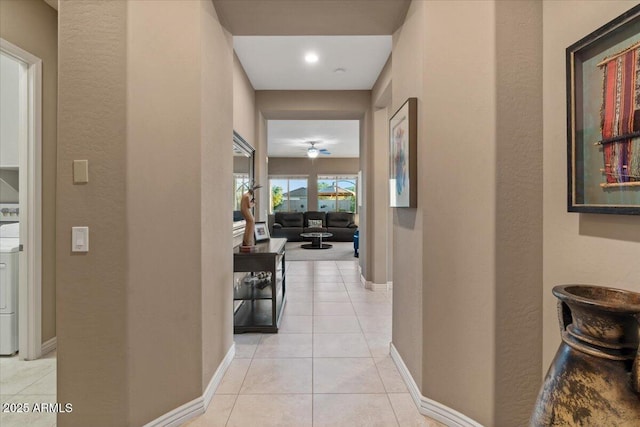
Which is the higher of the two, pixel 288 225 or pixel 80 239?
pixel 80 239

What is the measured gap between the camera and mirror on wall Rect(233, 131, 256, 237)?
3260mm

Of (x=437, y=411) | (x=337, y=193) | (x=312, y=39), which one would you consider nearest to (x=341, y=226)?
(x=337, y=193)

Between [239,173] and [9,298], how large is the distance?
218cm

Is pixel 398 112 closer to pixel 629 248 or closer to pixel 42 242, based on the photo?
pixel 629 248

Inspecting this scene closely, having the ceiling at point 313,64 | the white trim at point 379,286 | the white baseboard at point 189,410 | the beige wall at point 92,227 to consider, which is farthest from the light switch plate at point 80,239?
the white trim at point 379,286

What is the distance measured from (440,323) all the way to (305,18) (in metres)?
2.26

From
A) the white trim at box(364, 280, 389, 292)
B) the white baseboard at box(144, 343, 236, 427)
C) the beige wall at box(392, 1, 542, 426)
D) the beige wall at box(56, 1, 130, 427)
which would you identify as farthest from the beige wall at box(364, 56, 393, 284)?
the beige wall at box(56, 1, 130, 427)

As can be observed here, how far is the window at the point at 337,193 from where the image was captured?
36.9 feet

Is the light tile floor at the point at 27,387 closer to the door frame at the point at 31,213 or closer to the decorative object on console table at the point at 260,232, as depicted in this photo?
the door frame at the point at 31,213

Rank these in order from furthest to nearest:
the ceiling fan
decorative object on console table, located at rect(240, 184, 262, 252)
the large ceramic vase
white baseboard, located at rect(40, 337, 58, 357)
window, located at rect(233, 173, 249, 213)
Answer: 1. the ceiling fan
2. window, located at rect(233, 173, 249, 213)
3. decorative object on console table, located at rect(240, 184, 262, 252)
4. white baseboard, located at rect(40, 337, 58, 357)
5. the large ceramic vase

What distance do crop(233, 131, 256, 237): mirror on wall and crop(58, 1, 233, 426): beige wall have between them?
1.42 meters

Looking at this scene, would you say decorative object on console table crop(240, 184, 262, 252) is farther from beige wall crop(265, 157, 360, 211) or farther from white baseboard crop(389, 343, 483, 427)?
beige wall crop(265, 157, 360, 211)

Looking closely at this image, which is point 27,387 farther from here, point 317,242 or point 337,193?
point 337,193

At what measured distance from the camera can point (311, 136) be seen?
25.9ft
